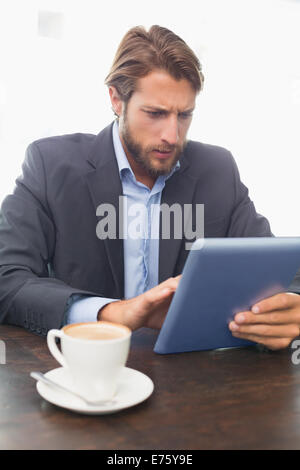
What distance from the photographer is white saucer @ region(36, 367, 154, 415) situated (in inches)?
26.9

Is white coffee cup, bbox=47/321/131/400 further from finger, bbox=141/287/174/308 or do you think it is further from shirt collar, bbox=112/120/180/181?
shirt collar, bbox=112/120/180/181

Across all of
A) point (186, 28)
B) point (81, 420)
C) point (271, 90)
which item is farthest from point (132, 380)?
point (271, 90)

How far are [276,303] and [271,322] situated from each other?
0.04m

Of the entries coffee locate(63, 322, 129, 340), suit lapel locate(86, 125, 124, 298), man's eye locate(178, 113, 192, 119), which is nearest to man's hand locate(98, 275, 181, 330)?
coffee locate(63, 322, 129, 340)

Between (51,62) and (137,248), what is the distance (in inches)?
96.6

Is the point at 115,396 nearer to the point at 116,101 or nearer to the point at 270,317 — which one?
the point at 270,317

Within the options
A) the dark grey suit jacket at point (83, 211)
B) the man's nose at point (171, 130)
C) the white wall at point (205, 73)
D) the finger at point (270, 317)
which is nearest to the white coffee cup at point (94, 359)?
the finger at point (270, 317)

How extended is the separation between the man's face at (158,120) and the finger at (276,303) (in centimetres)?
84

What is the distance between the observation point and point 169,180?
6.11ft

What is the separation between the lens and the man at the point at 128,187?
167 cm

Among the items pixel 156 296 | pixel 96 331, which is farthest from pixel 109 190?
pixel 96 331

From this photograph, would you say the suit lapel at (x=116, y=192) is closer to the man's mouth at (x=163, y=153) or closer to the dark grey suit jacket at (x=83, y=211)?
the dark grey suit jacket at (x=83, y=211)

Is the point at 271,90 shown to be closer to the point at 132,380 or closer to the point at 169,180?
the point at 169,180

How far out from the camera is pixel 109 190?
5.60 ft
